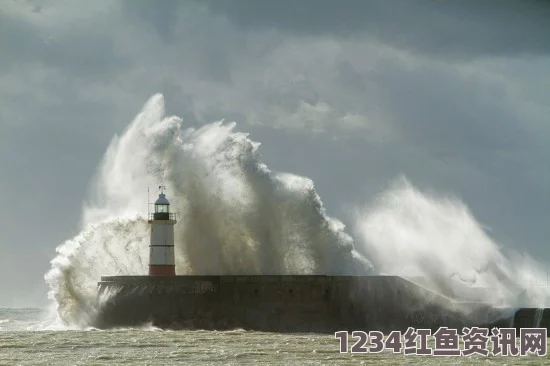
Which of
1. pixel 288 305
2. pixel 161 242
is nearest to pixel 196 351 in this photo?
pixel 288 305

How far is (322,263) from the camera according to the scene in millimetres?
40031

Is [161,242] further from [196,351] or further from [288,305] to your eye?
[196,351]

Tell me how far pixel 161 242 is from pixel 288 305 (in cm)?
455

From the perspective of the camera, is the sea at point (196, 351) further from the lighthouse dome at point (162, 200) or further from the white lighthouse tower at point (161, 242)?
the lighthouse dome at point (162, 200)

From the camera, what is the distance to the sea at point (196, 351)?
2738 centimetres

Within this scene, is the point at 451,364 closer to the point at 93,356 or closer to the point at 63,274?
the point at 93,356

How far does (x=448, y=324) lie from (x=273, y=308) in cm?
466

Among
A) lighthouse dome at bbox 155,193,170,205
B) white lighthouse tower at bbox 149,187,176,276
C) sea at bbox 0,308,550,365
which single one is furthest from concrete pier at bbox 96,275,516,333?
lighthouse dome at bbox 155,193,170,205

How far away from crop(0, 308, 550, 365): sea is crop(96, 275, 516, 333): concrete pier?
0.91 metres

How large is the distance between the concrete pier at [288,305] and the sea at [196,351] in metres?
0.91

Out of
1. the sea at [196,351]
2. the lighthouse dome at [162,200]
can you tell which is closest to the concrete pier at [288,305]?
the sea at [196,351]

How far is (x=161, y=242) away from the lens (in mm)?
37875

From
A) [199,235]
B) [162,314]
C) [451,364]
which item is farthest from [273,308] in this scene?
[451,364]

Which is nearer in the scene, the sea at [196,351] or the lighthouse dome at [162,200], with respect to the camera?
the sea at [196,351]
